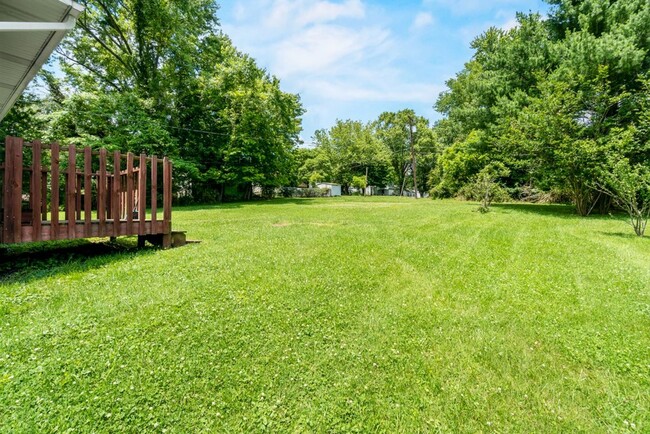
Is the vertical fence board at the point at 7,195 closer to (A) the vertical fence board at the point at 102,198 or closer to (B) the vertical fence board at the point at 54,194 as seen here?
(B) the vertical fence board at the point at 54,194

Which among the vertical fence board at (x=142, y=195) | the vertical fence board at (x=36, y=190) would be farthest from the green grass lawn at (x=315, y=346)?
the vertical fence board at (x=36, y=190)

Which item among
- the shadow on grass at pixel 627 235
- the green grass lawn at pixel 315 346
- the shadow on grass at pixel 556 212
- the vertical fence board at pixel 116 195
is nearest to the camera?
the green grass lawn at pixel 315 346

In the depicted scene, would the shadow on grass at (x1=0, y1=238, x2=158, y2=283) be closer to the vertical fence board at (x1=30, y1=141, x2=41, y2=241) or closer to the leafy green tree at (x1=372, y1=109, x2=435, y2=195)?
the vertical fence board at (x1=30, y1=141, x2=41, y2=241)

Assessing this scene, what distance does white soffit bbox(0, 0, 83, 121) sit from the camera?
3.46 metres

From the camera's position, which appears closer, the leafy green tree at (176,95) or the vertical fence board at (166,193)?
the vertical fence board at (166,193)

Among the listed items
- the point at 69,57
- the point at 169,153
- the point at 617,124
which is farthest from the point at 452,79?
the point at 69,57

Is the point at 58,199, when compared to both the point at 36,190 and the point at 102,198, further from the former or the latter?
the point at 102,198

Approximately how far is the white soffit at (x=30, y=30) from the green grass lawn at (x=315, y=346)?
2.99m

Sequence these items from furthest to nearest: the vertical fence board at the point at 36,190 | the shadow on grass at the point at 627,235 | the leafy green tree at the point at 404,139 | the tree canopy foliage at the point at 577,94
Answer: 1. the leafy green tree at the point at 404,139
2. the tree canopy foliage at the point at 577,94
3. the shadow on grass at the point at 627,235
4. the vertical fence board at the point at 36,190

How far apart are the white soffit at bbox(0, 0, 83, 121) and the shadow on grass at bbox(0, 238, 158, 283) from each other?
2.92m

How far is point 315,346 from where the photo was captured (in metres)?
2.69

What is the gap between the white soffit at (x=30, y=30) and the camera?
3.46m

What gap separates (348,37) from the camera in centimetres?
1076

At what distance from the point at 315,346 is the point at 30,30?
15.9 ft
